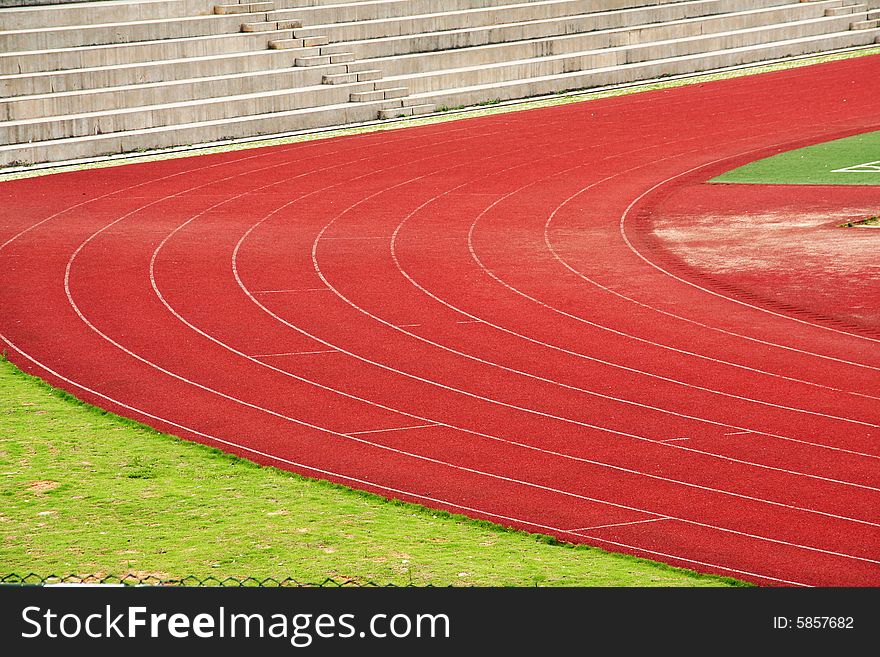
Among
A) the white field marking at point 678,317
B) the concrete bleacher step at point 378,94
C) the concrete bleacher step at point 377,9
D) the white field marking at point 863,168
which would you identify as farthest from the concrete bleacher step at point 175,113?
the white field marking at point 863,168

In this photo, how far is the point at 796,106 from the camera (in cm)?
2431

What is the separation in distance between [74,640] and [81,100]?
726 inches

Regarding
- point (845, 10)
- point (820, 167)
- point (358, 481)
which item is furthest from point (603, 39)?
point (358, 481)

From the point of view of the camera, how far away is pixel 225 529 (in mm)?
7262

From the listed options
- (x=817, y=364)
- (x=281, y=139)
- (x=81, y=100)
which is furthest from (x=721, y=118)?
(x=817, y=364)

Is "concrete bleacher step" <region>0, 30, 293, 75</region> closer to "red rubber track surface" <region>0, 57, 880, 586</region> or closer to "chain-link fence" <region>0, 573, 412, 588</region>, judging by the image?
"red rubber track surface" <region>0, 57, 880, 586</region>

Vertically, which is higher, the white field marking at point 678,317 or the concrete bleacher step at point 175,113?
the concrete bleacher step at point 175,113

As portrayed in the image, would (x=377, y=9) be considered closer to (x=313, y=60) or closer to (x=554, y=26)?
(x=313, y=60)

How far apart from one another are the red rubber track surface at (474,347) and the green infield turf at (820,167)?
596 mm

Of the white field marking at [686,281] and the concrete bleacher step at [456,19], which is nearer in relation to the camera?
the white field marking at [686,281]

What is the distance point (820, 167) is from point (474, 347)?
31.8 ft

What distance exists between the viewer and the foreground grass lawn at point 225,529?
6.62 m

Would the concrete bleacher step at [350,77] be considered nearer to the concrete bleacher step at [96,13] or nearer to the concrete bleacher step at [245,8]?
the concrete bleacher step at [245,8]

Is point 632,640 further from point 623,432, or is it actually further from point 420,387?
point 420,387
